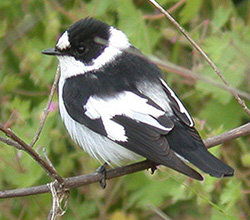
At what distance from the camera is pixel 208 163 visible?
241cm

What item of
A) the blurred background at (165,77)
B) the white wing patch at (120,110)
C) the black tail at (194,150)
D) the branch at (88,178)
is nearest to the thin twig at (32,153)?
the branch at (88,178)

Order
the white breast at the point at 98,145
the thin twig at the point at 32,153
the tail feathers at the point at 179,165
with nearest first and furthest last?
the thin twig at the point at 32,153 < the tail feathers at the point at 179,165 < the white breast at the point at 98,145

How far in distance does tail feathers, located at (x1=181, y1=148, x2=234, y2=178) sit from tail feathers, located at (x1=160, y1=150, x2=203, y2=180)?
0.16 feet

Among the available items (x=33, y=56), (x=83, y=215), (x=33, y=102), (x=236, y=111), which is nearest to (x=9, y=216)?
(x=83, y=215)

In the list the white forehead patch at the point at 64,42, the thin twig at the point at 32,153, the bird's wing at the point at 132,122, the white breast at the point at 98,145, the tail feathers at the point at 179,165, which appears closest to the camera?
the thin twig at the point at 32,153

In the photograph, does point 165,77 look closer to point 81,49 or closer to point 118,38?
point 118,38

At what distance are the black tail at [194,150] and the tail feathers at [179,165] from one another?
0.16 ft

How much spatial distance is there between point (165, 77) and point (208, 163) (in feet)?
4.33

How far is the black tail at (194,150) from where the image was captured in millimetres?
2365

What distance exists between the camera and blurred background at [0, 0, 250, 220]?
3252 mm

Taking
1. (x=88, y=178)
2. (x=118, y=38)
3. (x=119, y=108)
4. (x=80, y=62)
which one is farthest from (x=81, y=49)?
(x=88, y=178)

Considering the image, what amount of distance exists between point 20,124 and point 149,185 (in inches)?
31.2

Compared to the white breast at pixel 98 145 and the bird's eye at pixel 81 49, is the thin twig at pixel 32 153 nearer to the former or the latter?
the white breast at pixel 98 145

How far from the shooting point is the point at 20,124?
3.13 m
